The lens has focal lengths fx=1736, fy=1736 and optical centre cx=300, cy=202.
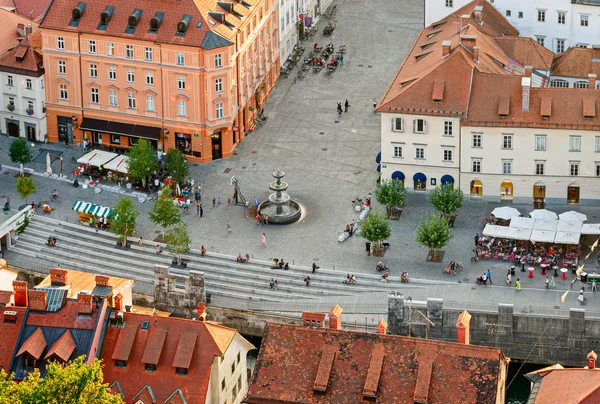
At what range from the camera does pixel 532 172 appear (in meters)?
184

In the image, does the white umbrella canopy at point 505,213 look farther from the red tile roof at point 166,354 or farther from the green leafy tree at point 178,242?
the red tile roof at point 166,354

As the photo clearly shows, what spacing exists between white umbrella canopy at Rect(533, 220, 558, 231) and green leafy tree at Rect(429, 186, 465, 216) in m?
8.61

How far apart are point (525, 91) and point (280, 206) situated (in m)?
28.7

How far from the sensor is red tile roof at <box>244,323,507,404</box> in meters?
133

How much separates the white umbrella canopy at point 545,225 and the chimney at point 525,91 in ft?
42.4

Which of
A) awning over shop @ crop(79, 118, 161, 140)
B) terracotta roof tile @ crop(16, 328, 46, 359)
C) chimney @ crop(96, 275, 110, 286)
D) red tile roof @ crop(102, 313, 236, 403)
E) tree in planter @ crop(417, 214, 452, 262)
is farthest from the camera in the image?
awning over shop @ crop(79, 118, 161, 140)

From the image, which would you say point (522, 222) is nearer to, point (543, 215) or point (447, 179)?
point (543, 215)

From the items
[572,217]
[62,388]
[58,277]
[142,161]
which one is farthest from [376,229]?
[62,388]

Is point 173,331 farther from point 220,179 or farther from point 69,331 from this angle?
point 220,179

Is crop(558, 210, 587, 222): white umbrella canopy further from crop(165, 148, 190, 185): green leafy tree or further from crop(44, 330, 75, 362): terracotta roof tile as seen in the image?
crop(44, 330, 75, 362): terracotta roof tile

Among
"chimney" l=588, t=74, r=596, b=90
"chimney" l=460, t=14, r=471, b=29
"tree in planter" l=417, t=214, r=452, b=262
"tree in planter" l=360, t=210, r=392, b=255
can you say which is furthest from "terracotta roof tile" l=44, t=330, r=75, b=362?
"chimney" l=588, t=74, r=596, b=90

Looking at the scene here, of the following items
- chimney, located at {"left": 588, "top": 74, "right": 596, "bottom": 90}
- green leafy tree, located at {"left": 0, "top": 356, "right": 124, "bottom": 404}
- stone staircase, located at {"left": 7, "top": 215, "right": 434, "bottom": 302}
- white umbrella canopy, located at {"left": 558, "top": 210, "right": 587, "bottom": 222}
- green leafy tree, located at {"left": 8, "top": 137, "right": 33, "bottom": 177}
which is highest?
chimney, located at {"left": 588, "top": 74, "right": 596, "bottom": 90}

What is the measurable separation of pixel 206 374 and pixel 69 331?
40.6 feet

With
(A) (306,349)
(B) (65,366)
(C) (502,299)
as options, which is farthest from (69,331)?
(C) (502,299)
